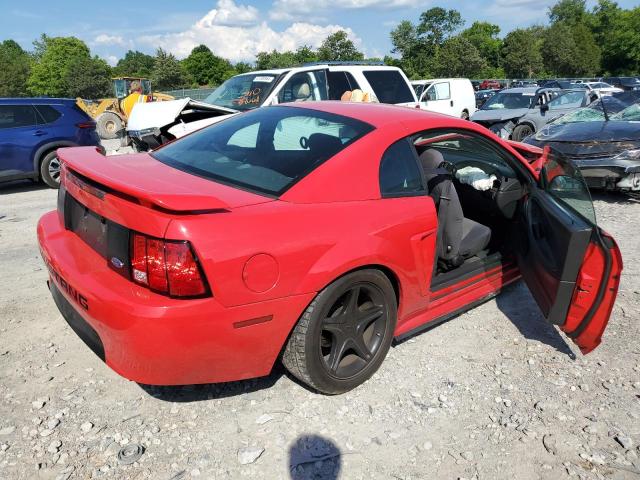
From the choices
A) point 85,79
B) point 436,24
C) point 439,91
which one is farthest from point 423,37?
point 439,91

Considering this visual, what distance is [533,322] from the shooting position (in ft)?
12.2

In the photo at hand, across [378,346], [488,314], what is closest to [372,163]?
[378,346]

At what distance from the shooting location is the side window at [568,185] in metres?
3.02

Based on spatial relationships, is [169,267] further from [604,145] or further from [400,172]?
[604,145]

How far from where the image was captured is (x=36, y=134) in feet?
27.2

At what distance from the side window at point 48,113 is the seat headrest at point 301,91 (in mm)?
4022

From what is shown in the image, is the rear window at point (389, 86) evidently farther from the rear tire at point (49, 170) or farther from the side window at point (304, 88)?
the rear tire at point (49, 170)

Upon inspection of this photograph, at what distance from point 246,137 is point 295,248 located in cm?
118

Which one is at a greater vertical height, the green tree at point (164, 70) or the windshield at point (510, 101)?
the green tree at point (164, 70)

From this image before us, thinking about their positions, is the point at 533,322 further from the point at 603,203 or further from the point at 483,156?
the point at 603,203

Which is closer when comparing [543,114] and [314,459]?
[314,459]

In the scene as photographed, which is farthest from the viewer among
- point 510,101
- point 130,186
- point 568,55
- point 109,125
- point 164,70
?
point 568,55

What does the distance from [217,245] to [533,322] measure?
2.59 metres

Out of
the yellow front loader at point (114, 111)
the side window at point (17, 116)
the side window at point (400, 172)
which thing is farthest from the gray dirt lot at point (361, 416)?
the yellow front loader at point (114, 111)
